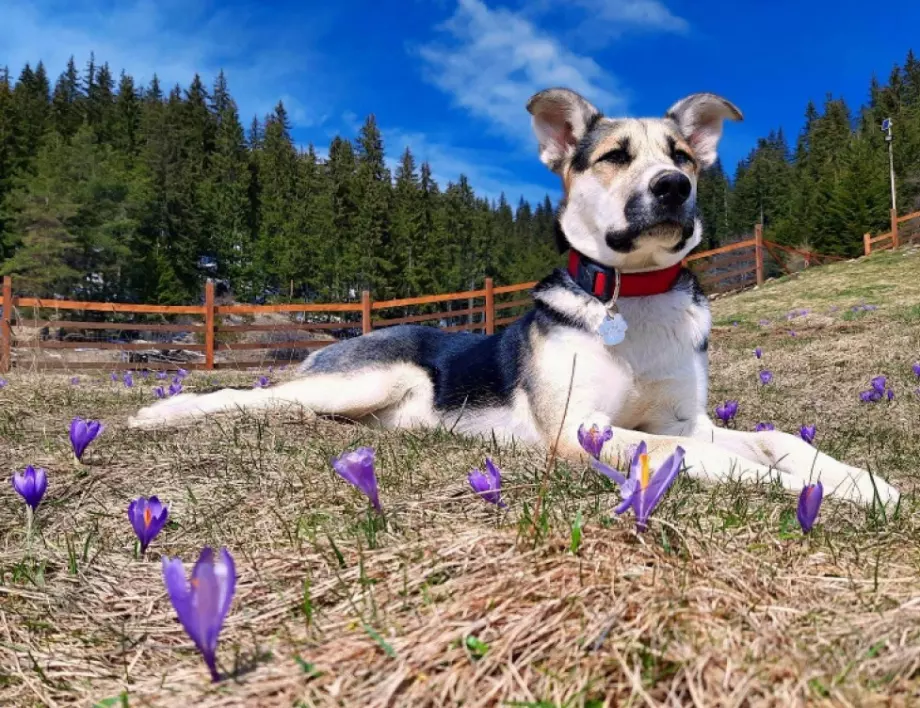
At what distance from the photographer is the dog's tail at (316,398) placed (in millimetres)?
4605

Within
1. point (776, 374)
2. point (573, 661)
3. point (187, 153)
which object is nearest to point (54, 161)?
point (187, 153)

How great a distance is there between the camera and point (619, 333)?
10.8ft

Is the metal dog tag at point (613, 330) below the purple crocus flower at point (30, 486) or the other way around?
the other way around

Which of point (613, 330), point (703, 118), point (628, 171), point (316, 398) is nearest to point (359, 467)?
point (613, 330)

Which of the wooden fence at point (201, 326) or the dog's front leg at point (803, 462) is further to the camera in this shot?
the wooden fence at point (201, 326)

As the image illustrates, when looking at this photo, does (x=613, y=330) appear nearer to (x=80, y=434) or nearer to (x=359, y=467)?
(x=359, y=467)

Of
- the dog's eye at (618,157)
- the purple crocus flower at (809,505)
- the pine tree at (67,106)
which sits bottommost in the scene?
the purple crocus flower at (809,505)

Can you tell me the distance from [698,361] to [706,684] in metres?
2.86

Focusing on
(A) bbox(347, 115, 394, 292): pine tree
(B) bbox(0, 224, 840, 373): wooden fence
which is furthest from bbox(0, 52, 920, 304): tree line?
(B) bbox(0, 224, 840, 373): wooden fence

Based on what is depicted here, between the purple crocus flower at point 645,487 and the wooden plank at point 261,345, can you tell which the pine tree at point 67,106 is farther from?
the purple crocus flower at point 645,487

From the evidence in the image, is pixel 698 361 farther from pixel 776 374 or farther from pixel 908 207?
pixel 908 207

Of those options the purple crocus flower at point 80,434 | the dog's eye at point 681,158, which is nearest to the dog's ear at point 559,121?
the dog's eye at point 681,158

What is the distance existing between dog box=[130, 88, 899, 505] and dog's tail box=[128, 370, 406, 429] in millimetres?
49

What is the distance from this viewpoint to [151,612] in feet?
4.92
